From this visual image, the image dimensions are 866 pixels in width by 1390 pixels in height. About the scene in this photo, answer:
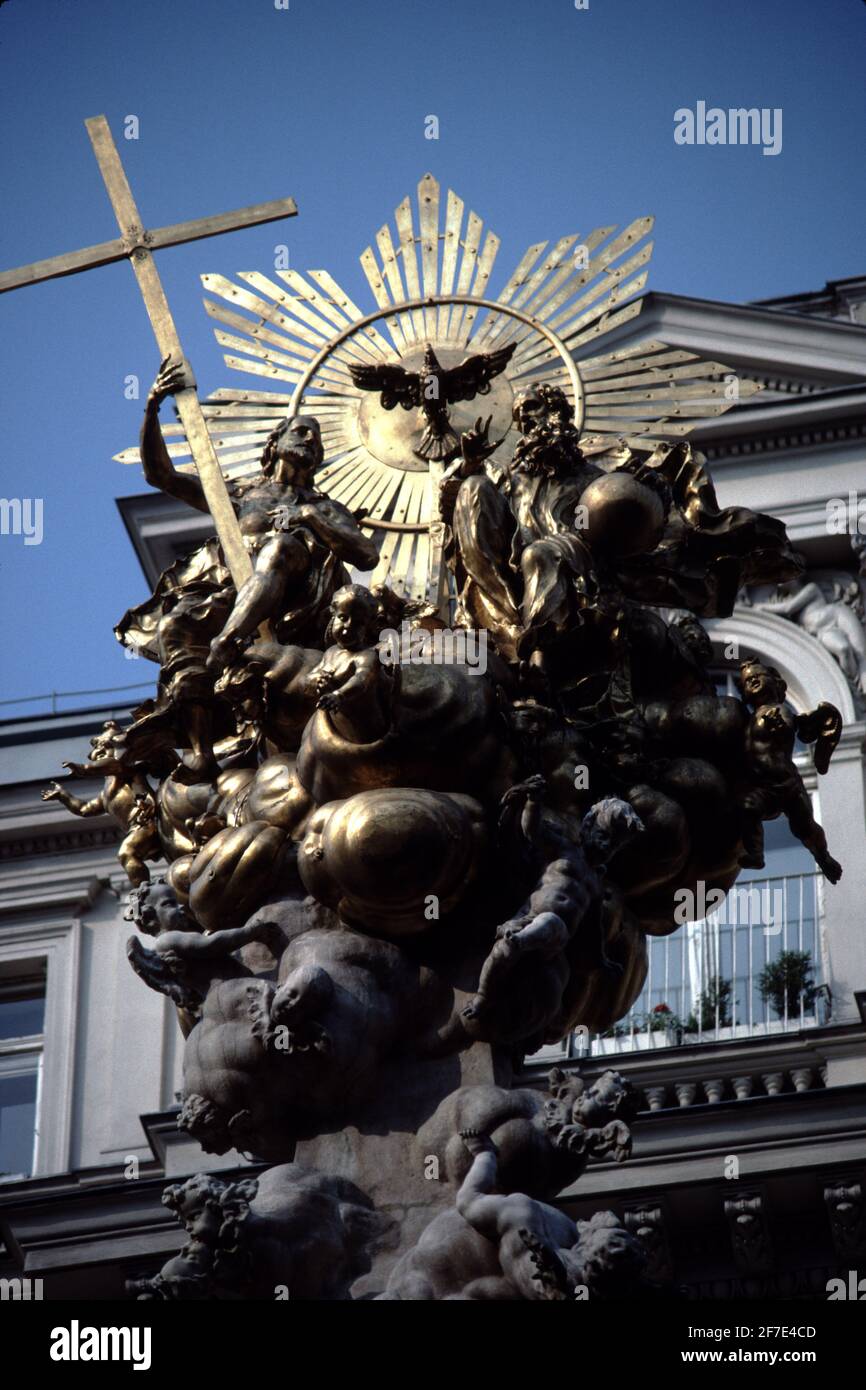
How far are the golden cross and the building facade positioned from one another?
576cm

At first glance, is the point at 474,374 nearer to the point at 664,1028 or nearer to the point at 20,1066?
the point at 664,1028

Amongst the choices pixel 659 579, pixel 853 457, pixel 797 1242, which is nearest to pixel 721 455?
pixel 853 457

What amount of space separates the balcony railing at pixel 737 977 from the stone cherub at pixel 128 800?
913 cm

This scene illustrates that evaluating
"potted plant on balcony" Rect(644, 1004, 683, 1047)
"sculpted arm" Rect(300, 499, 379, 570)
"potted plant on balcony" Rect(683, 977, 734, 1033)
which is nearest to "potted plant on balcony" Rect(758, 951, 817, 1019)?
"potted plant on balcony" Rect(683, 977, 734, 1033)

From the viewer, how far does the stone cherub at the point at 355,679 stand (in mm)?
8047

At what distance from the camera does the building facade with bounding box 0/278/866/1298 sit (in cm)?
1672

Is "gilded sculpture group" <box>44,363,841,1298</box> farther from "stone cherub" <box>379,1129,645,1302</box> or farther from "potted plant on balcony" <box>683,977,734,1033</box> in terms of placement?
"potted plant on balcony" <box>683,977,734,1033</box>

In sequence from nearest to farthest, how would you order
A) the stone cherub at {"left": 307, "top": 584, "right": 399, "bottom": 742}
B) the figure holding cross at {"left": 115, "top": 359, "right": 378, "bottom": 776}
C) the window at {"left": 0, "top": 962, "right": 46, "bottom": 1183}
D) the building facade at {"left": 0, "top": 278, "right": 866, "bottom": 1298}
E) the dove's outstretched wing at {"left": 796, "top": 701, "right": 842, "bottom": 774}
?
the stone cherub at {"left": 307, "top": 584, "right": 399, "bottom": 742}, the figure holding cross at {"left": 115, "top": 359, "right": 378, "bottom": 776}, the dove's outstretched wing at {"left": 796, "top": 701, "right": 842, "bottom": 774}, the building facade at {"left": 0, "top": 278, "right": 866, "bottom": 1298}, the window at {"left": 0, "top": 962, "right": 46, "bottom": 1183}

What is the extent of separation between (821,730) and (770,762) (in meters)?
0.29

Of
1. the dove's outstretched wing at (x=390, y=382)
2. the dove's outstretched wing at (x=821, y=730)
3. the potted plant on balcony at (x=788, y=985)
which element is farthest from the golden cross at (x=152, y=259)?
the potted plant on balcony at (x=788, y=985)

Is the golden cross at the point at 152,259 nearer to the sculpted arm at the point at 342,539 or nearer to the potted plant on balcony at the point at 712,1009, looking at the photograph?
the sculpted arm at the point at 342,539

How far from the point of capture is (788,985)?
18.8 metres

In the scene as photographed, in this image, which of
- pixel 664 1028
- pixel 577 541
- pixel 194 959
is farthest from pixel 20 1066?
pixel 194 959
